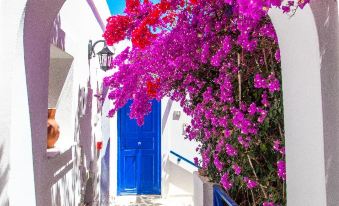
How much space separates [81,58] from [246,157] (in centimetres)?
257

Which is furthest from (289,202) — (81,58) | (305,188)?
(81,58)

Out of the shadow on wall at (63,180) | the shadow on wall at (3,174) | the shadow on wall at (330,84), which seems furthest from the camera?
the shadow on wall at (63,180)

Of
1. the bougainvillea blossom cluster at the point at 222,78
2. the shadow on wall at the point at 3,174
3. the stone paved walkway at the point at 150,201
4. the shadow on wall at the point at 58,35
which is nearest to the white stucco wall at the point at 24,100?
the shadow on wall at the point at 3,174

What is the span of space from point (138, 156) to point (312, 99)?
7711mm

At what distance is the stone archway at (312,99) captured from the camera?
6.16 feet

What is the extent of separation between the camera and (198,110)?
4566 millimetres

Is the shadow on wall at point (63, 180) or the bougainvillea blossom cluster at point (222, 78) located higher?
the bougainvillea blossom cluster at point (222, 78)

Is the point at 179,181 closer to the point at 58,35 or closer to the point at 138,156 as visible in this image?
the point at 138,156

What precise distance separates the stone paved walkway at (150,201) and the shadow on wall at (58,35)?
19.0 feet

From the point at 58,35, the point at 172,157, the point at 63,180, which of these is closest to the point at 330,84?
the point at 58,35

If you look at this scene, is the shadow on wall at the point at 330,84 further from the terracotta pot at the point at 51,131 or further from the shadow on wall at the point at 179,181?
the shadow on wall at the point at 179,181

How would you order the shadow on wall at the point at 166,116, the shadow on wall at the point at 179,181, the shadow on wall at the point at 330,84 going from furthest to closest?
the shadow on wall at the point at 166,116
the shadow on wall at the point at 179,181
the shadow on wall at the point at 330,84

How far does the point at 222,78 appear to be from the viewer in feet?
13.2

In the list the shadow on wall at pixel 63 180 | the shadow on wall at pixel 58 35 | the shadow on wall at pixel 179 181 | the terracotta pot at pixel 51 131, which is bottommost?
the shadow on wall at pixel 179 181
